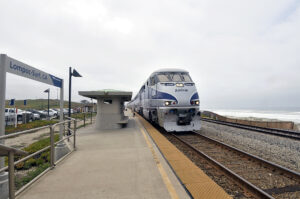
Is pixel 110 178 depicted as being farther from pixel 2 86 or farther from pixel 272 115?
pixel 272 115

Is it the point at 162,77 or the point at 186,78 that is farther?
the point at 186,78

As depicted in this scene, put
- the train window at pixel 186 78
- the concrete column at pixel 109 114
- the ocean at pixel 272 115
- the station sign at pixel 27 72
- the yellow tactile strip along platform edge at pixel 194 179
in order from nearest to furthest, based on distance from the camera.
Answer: the yellow tactile strip along platform edge at pixel 194 179 → the station sign at pixel 27 72 → the train window at pixel 186 78 → the concrete column at pixel 109 114 → the ocean at pixel 272 115

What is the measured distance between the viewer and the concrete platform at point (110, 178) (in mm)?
3092

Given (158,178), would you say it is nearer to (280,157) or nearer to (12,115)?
(280,157)

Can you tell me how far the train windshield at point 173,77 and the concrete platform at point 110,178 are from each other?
17.0ft

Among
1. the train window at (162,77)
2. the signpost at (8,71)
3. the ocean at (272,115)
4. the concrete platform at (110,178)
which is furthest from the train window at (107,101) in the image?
the ocean at (272,115)

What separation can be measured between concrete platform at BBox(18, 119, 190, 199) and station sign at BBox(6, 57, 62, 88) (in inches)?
94.4

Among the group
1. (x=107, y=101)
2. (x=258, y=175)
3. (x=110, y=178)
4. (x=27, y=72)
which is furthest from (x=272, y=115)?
(x=27, y=72)

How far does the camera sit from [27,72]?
4.02 meters

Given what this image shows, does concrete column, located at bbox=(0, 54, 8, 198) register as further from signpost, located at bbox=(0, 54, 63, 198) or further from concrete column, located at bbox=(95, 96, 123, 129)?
concrete column, located at bbox=(95, 96, 123, 129)

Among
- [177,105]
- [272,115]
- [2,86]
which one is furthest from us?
[272,115]

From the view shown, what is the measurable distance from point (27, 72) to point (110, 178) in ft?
10.3

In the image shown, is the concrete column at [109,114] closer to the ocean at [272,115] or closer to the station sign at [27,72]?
the station sign at [27,72]

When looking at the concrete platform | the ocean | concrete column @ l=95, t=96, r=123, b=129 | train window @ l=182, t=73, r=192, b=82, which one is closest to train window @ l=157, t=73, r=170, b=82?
train window @ l=182, t=73, r=192, b=82
